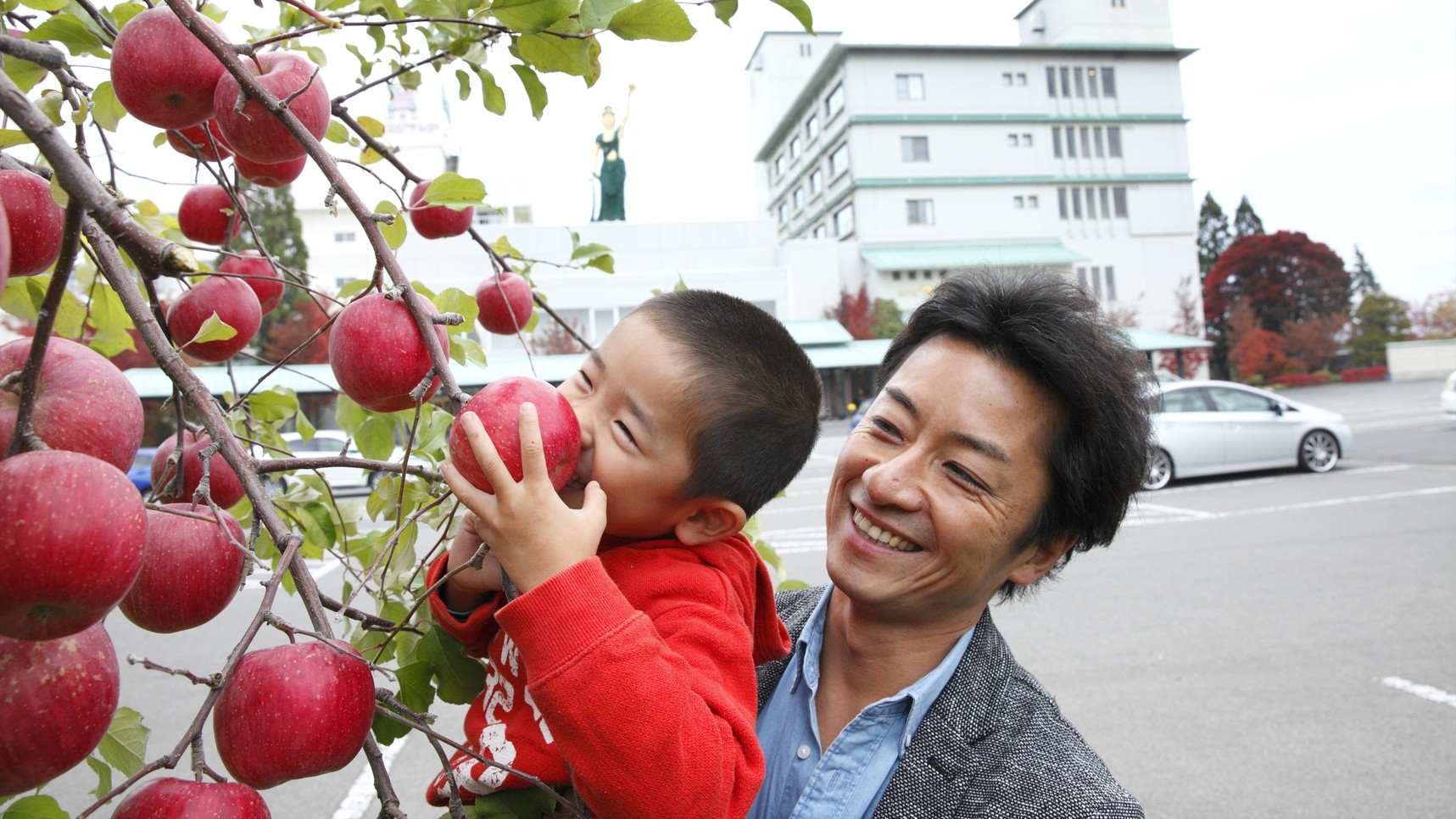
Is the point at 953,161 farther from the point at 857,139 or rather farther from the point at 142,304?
the point at 142,304

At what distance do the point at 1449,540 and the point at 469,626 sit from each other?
7829 mm

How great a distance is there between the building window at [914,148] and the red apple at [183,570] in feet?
134

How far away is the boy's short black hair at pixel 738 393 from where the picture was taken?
4.08 feet

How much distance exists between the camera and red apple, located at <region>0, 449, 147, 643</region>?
596 millimetres

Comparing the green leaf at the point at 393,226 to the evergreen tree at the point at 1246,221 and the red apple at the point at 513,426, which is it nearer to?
the red apple at the point at 513,426

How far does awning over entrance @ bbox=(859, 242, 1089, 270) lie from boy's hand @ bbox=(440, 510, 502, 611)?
36.0 m

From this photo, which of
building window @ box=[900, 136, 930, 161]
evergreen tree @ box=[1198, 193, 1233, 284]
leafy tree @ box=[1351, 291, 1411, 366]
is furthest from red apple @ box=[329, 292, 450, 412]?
evergreen tree @ box=[1198, 193, 1233, 284]

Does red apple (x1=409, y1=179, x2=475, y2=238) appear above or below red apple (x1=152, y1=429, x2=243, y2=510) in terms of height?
above

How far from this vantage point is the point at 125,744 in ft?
3.78

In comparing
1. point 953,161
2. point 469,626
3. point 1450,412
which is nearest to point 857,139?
point 953,161

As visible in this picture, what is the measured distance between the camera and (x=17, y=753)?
2.27 feet

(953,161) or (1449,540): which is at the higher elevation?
(953,161)

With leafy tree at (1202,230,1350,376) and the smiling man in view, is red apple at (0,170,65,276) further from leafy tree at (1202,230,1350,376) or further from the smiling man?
leafy tree at (1202,230,1350,376)

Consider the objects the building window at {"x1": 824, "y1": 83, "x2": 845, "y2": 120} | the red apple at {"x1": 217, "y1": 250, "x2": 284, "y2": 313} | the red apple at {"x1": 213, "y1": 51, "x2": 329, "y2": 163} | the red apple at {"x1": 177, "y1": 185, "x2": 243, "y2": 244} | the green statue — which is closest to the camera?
the red apple at {"x1": 213, "y1": 51, "x2": 329, "y2": 163}
